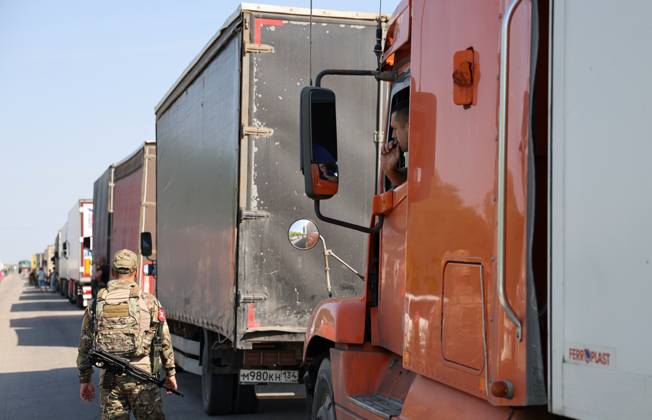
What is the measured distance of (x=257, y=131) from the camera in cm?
901

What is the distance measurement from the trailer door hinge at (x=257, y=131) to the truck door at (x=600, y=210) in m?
5.87

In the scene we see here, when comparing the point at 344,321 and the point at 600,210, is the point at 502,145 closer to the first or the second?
the point at 600,210

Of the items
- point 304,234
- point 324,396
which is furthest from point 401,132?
point 304,234

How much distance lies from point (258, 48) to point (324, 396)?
3.72 m

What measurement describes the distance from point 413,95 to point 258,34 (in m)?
4.31

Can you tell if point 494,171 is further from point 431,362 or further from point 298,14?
point 298,14

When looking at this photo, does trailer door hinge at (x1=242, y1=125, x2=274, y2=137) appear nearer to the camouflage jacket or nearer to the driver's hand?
the camouflage jacket

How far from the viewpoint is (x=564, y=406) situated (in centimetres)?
307

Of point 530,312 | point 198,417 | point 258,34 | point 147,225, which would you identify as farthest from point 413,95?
point 147,225

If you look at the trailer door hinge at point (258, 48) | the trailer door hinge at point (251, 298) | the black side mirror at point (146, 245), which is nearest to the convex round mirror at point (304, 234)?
the trailer door hinge at point (251, 298)

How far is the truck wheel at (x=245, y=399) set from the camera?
11.0m

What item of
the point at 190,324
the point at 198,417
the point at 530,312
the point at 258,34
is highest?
the point at 258,34

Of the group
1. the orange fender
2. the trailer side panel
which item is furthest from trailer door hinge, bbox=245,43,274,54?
the orange fender

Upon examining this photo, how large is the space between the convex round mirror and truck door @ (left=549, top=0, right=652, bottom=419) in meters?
5.16
